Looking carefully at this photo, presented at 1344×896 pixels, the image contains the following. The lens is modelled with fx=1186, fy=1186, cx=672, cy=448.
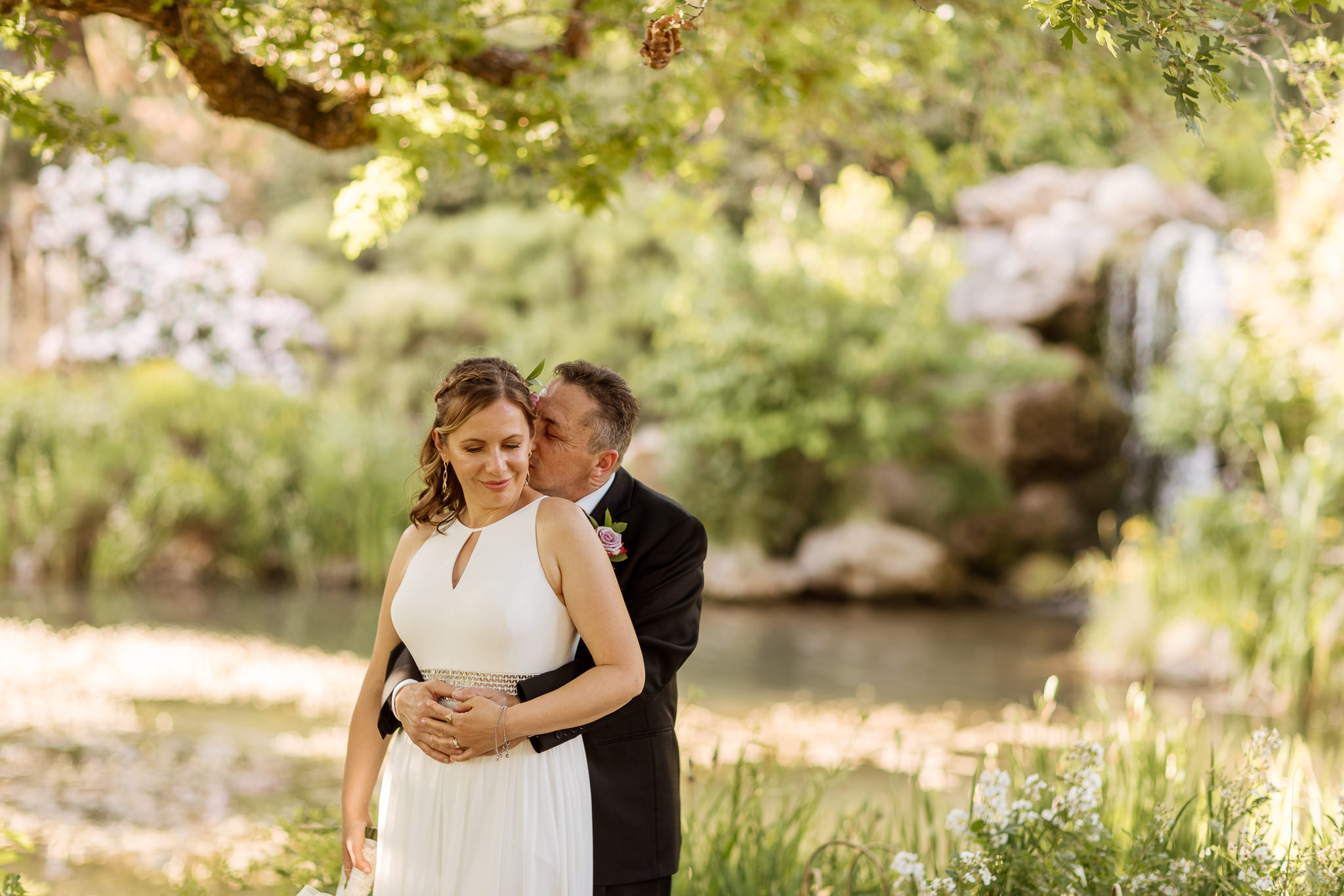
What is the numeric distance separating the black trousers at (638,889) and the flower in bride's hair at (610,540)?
0.64m

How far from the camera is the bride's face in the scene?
219 centimetres

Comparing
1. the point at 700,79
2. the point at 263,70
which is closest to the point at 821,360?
the point at 700,79

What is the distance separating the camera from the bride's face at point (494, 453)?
2186 millimetres

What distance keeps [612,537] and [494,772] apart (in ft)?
1.60

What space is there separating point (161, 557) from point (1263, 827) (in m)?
10.6

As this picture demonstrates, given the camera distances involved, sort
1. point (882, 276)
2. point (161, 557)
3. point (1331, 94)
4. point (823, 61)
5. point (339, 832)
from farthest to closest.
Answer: point (882, 276), point (161, 557), point (823, 61), point (339, 832), point (1331, 94)

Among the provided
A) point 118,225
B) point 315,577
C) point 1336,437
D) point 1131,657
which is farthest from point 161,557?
point 1336,437

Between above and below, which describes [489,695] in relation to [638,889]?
above

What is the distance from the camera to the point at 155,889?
158 inches

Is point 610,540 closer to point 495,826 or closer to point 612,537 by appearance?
point 612,537

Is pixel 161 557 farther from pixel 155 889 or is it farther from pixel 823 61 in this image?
pixel 823 61

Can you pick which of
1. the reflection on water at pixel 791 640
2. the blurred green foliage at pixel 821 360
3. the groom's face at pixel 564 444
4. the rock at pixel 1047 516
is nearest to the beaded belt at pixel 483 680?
the groom's face at pixel 564 444

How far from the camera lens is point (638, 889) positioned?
2.31 metres

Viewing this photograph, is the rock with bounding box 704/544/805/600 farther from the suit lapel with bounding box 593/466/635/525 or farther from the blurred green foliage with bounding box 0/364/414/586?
the suit lapel with bounding box 593/466/635/525
